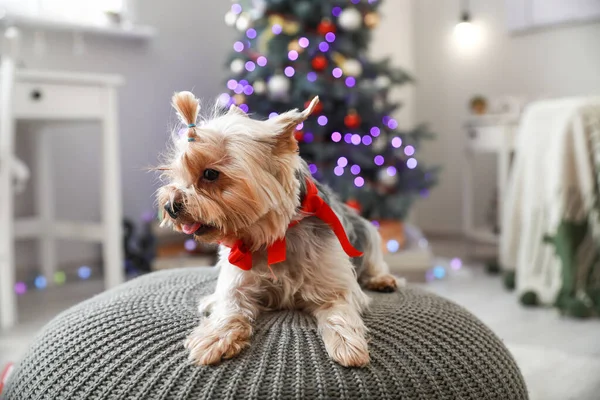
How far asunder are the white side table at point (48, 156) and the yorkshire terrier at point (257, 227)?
1.44m

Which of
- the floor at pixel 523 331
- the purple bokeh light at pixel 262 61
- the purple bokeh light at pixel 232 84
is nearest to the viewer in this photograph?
the floor at pixel 523 331

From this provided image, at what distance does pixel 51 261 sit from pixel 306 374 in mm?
2685

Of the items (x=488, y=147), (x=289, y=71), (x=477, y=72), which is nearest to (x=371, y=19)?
(x=289, y=71)

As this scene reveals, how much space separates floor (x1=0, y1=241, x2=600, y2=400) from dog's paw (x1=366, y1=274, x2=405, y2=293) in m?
0.61

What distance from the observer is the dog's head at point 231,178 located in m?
1.15

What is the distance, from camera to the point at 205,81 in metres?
4.23

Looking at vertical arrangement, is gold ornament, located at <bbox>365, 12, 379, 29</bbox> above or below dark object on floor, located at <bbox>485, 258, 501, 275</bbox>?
above

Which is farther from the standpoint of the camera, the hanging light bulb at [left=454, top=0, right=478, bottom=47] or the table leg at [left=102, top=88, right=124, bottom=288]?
the hanging light bulb at [left=454, top=0, right=478, bottom=47]

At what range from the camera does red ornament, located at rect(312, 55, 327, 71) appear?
338cm

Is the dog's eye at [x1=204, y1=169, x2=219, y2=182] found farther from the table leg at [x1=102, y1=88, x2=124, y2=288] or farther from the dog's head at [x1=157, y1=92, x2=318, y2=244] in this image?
the table leg at [x1=102, y1=88, x2=124, y2=288]

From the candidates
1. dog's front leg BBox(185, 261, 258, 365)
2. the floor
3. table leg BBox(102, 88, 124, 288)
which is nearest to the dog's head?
dog's front leg BBox(185, 261, 258, 365)

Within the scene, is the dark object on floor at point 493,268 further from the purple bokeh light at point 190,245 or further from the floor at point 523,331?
the purple bokeh light at point 190,245

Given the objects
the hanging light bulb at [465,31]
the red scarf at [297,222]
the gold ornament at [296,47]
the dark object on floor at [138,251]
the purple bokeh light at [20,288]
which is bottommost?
the purple bokeh light at [20,288]

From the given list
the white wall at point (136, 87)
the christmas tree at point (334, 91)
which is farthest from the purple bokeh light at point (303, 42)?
the white wall at point (136, 87)
